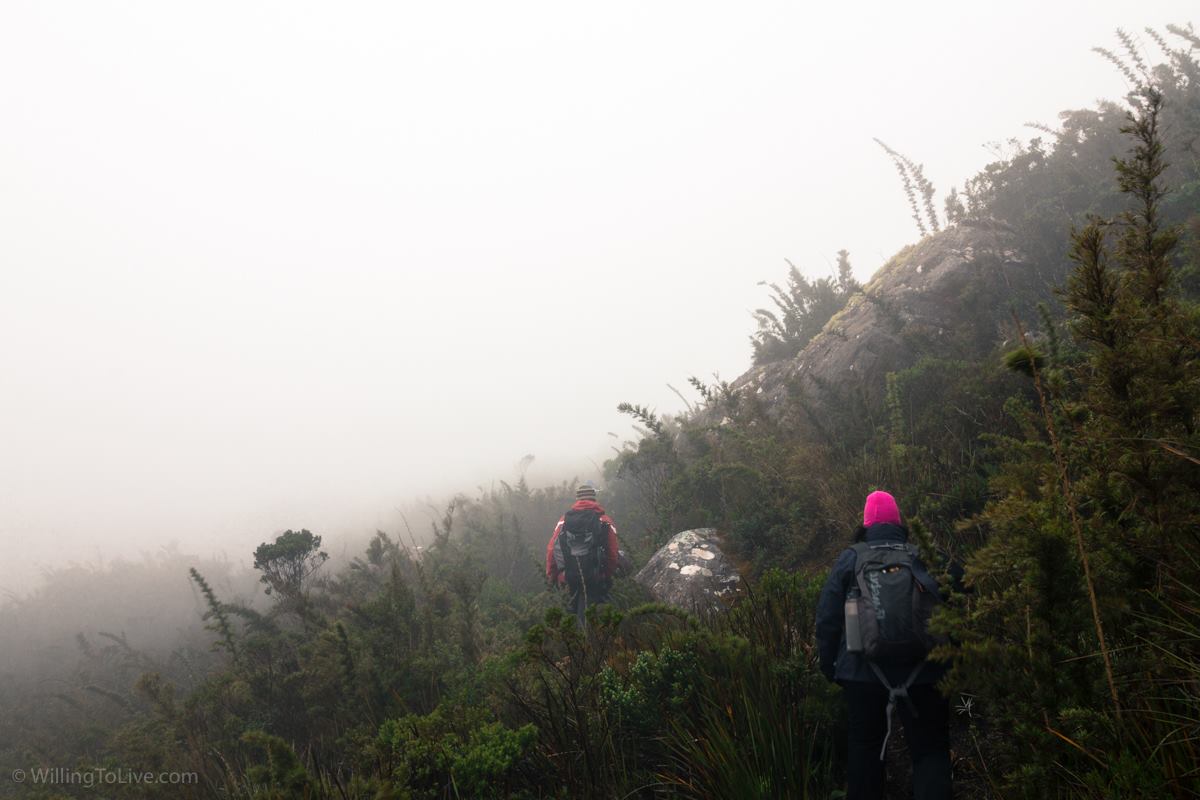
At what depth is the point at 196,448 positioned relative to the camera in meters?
42.1

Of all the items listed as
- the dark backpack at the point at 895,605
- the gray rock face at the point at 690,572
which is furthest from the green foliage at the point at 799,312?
the dark backpack at the point at 895,605

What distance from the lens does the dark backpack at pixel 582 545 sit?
7.83 m

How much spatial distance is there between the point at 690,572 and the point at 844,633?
13.1 feet

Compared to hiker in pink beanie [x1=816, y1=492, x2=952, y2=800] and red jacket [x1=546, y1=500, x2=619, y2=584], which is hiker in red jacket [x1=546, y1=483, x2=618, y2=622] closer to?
red jacket [x1=546, y1=500, x2=619, y2=584]

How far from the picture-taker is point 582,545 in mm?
7910

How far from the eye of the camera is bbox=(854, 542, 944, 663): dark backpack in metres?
2.88

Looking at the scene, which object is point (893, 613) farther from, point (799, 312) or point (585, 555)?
point (799, 312)

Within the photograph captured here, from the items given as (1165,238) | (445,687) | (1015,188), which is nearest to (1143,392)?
(1165,238)

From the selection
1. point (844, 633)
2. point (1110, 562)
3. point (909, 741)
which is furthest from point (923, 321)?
point (1110, 562)

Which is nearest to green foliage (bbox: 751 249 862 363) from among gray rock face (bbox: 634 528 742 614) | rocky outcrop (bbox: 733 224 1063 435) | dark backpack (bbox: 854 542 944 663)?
rocky outcrop (bbox: 733 224 1063 435)

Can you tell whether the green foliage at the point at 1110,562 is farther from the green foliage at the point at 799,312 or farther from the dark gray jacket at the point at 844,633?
the green foliage at the point at 799,312

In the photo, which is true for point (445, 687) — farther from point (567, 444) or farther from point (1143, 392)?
point (567, 444)

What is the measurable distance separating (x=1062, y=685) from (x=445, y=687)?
4712 millimetres

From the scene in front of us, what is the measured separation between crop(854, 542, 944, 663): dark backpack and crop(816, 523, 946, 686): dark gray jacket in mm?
52
